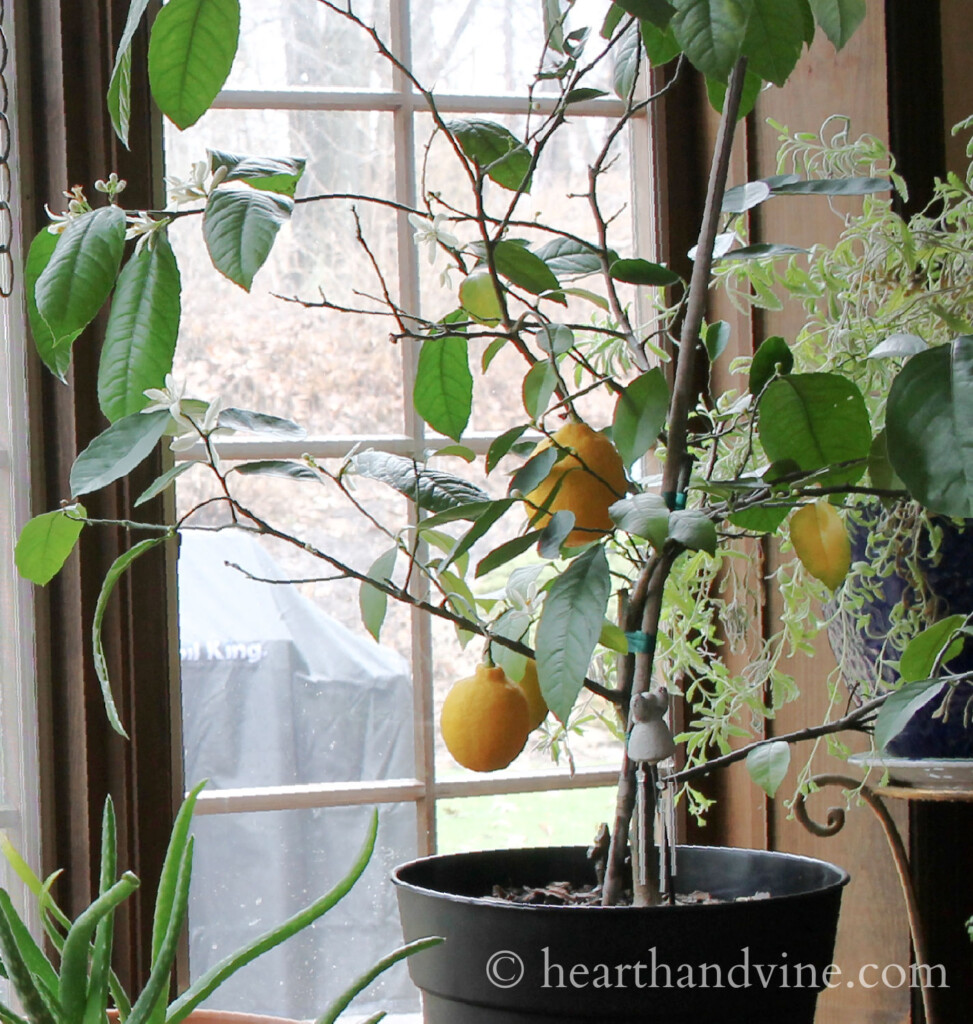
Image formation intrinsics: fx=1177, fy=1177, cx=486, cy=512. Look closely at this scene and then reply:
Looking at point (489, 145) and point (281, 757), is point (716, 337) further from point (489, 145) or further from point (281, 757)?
point (281, 757)

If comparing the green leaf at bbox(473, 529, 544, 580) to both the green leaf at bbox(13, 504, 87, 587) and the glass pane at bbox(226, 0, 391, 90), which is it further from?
the glass pane at bbox(226, 0, 391, 90)

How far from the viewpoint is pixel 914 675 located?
2.41 ft

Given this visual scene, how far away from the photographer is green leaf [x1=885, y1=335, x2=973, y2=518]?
1.95ft

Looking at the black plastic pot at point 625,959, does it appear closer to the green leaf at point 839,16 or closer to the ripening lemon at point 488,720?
the ripening lemon at point 488,720

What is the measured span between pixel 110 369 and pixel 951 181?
0.76 m

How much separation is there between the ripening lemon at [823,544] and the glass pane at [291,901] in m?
0.71

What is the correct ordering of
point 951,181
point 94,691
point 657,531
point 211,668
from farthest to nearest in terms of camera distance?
point 211,668 < point 94,691 < point 951,181 < point 657,531

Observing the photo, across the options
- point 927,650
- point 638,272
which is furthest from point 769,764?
point 638,272

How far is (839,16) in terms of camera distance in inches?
29.3

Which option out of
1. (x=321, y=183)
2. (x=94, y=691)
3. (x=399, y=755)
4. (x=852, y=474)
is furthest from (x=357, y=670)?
(x=852, y=474)

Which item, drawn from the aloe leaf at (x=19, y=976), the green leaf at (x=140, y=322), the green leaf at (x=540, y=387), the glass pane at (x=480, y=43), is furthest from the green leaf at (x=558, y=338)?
the glass pane at (x=480, y=43)

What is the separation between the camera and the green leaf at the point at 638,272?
2.53 feet

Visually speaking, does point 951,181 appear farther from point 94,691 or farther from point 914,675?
point 94,691

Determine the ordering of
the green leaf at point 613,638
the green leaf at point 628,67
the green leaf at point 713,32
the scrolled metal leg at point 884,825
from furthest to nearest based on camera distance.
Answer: the scrolled metal leg at point 884,825, the green leaf at point 628,67, the green leaf at point 613,638, the green leaf at point 713,32
